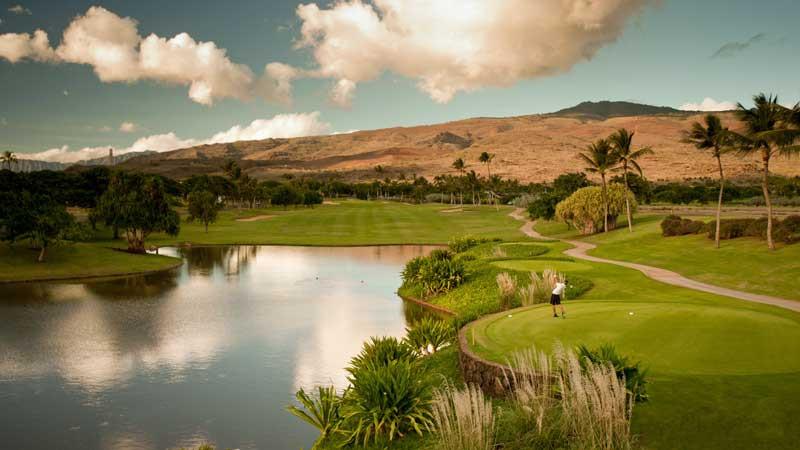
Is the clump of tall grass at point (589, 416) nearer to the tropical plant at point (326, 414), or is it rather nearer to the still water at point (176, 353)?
the tropical plant at point (326, 414)

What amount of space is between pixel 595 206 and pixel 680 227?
48.9ft

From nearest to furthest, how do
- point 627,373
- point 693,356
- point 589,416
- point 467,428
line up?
point 589,416 → point 467,428 → point 627,373 → point 693,356

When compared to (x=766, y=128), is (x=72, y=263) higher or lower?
lower

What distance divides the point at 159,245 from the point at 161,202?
40.2 ft

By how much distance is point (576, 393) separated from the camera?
32.3 ft

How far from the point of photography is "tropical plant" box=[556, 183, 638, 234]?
200ft

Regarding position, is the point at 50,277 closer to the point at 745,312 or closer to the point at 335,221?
the point at 745,312

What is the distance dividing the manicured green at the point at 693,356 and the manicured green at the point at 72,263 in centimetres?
3856

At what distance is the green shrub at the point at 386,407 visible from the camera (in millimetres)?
12719

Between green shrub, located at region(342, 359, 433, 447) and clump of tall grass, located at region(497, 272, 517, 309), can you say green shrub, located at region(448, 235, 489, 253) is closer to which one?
clump of tall grass, located at region(497, 272, 517, 309)

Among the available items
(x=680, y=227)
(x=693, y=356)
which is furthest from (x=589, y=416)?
(x=680, y=227)

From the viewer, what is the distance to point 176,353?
23.6 m

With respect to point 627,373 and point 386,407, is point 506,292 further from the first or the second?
point 627,373

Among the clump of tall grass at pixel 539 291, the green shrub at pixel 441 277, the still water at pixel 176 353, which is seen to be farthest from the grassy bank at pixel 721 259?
the still water at pixel 176 353
